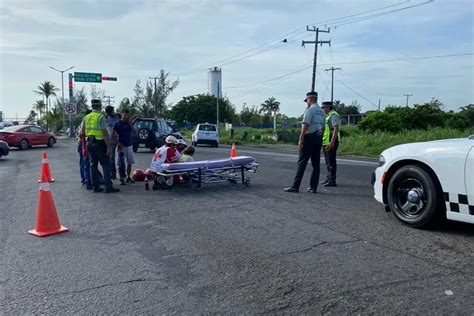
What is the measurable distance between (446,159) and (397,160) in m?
0.73

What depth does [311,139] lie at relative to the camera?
334 inches

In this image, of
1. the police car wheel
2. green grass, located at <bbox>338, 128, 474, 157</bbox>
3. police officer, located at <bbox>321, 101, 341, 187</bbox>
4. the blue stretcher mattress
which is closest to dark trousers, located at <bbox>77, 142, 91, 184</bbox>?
the blue stretcher mattress

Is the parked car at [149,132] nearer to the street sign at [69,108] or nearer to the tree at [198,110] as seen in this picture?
the street sign at [69,108]

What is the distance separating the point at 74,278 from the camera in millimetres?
4121

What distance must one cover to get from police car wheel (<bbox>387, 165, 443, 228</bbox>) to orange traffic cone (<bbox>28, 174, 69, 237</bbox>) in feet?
14.4

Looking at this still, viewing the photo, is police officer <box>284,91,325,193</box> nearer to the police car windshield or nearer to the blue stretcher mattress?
the blue stretcher mattress

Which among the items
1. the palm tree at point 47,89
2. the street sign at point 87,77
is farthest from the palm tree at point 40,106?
the street sign at point 87,77

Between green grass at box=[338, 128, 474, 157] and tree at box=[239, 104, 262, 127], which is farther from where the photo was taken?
tree at box=[239, 104, 262, 127]

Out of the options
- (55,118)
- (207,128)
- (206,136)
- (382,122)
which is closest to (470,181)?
(206,136)

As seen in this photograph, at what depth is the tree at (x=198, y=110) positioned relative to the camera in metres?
71.1

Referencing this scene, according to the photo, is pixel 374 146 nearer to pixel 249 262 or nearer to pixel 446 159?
pixel 446 159

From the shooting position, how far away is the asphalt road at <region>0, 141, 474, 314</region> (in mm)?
3539

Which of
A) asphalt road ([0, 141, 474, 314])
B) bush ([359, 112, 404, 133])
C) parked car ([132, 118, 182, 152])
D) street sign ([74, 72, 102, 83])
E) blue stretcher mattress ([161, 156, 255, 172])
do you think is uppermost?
street sign ([74, 72, 102, 83])

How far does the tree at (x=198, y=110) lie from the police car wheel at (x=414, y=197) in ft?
214
